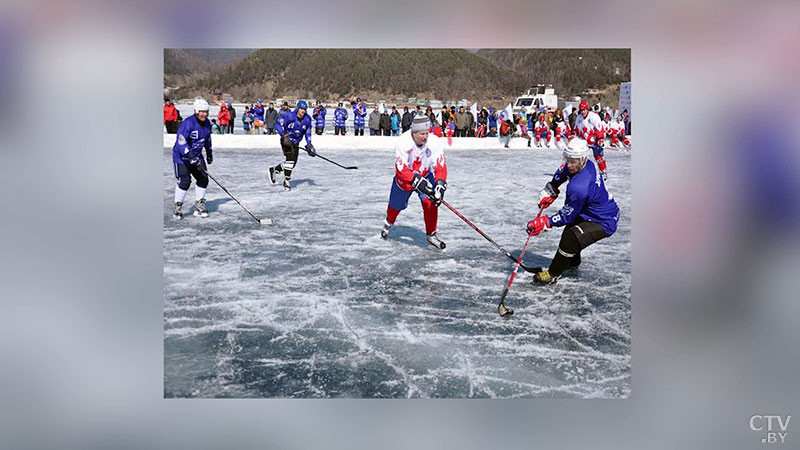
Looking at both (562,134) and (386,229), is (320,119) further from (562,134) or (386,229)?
(386,229)

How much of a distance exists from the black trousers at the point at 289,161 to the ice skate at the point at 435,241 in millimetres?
2388

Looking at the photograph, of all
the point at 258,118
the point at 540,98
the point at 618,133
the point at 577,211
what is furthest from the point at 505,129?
the point at 577,211

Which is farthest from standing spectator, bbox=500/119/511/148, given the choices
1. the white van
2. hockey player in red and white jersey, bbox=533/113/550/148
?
the white van

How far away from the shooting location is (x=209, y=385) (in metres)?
2.89

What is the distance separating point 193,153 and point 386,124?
17.3 feet

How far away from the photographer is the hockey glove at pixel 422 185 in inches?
155

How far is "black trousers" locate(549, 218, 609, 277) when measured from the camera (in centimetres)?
354

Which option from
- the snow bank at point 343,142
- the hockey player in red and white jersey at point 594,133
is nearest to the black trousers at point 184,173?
the snow bank at point 343,142

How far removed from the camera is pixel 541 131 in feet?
30.0

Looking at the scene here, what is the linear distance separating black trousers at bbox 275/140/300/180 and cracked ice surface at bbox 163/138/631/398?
1.01 metres

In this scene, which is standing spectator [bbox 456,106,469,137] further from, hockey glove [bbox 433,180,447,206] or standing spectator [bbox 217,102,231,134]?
hockey glove [bbox 433,180,447,206]
